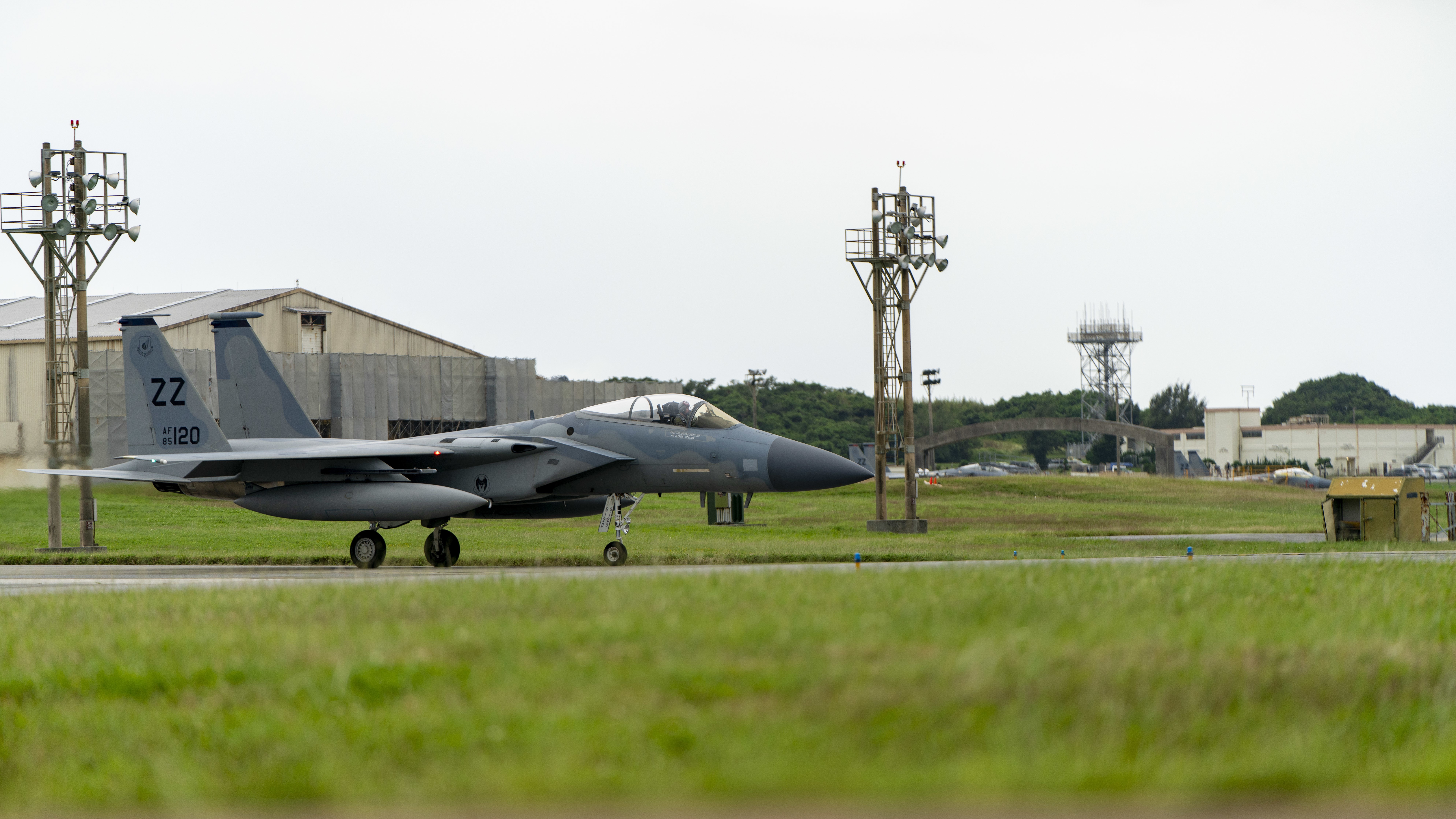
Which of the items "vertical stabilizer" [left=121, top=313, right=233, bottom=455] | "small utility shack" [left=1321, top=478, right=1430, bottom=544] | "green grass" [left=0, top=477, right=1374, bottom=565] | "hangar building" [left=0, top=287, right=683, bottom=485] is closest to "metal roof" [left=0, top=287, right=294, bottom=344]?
"hangar building" [left=0, top=287, right=683, bottom=485]

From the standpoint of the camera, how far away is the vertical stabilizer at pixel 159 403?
2291cm

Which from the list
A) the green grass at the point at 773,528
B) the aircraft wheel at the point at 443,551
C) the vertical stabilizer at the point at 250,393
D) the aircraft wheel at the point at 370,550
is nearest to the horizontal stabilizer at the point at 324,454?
the vertical stabilizer at the point at 250,393

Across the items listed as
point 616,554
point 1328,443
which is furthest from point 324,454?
point 1328,443

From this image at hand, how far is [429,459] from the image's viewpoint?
22188 mm

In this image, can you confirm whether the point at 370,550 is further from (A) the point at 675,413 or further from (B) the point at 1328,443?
(B) the point at 1328,443

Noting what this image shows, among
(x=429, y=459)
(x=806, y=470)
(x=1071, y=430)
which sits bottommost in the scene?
(x=806, y=470)

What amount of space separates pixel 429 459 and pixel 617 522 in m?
3.40

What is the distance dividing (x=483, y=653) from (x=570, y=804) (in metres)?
2.21

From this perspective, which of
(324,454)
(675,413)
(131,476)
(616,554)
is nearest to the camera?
(616,554)

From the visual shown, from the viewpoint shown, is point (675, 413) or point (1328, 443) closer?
point (675, 413)

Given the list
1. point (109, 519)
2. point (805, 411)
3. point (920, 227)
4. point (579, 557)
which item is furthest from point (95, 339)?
point (805, 411)

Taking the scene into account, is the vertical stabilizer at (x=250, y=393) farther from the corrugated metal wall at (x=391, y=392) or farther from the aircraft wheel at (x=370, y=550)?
the corrugated metal wall at (x=391, y=392)

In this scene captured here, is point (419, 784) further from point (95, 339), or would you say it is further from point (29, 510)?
point (95, 339)

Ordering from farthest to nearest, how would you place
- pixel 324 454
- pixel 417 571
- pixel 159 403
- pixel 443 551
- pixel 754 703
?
pixel 159 403, pixel 443 551, pixel 324 454, pixel 417 571, pixel 754 703
